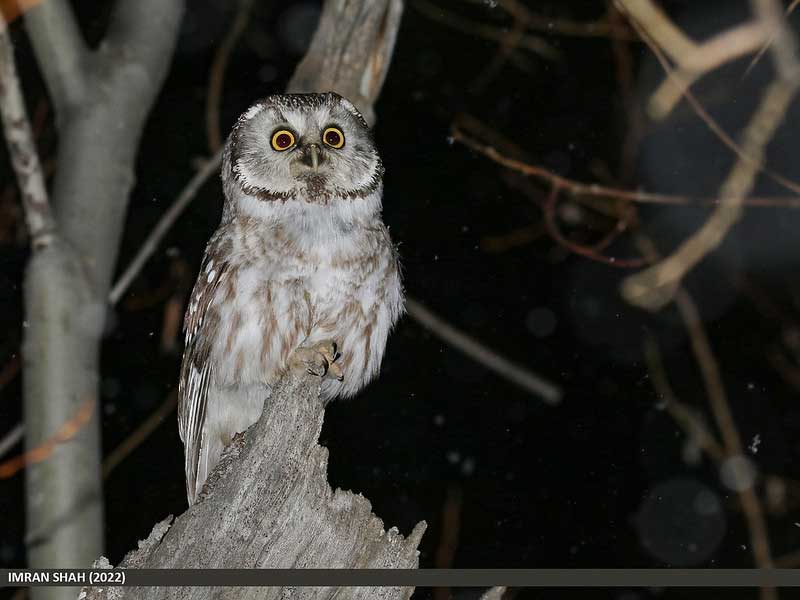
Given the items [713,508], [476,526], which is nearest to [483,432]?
[476,526]

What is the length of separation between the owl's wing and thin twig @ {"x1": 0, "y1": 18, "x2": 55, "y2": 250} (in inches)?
38.6

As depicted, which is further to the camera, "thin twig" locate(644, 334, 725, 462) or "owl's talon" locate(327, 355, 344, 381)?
"thin twig" locate(644, 334, 725, 462)

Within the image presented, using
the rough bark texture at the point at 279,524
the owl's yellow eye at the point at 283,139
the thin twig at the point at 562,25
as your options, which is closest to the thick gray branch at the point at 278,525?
the rough bark texture at the point at 279,524

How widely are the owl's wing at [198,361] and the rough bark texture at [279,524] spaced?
2.59ft

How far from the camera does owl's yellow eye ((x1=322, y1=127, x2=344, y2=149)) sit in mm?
3137

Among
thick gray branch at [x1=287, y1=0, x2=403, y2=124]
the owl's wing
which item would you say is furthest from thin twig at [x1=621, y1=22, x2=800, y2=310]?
the owl's wing

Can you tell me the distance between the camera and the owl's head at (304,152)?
3.07 metres

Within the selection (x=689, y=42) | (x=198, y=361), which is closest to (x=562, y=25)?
(x=689, y=42)

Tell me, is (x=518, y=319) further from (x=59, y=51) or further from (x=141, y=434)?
(x=59, y=51)

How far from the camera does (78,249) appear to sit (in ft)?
13.3

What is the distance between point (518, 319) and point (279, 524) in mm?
5477

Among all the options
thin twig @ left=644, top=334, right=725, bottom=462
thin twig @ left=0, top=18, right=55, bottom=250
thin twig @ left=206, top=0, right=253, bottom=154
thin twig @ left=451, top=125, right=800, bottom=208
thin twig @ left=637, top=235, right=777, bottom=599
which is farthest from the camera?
thin twig @ left=644, top=334, right=725, bottom=462

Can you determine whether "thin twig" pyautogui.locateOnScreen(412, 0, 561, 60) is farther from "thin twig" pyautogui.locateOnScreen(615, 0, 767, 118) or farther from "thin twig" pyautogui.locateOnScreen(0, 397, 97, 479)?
"thin twig" pyautogui.locateOnScreen(0, 397, 97, 479)

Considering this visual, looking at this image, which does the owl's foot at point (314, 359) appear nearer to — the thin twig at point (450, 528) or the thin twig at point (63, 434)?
the thin twig at point (63, 434)
